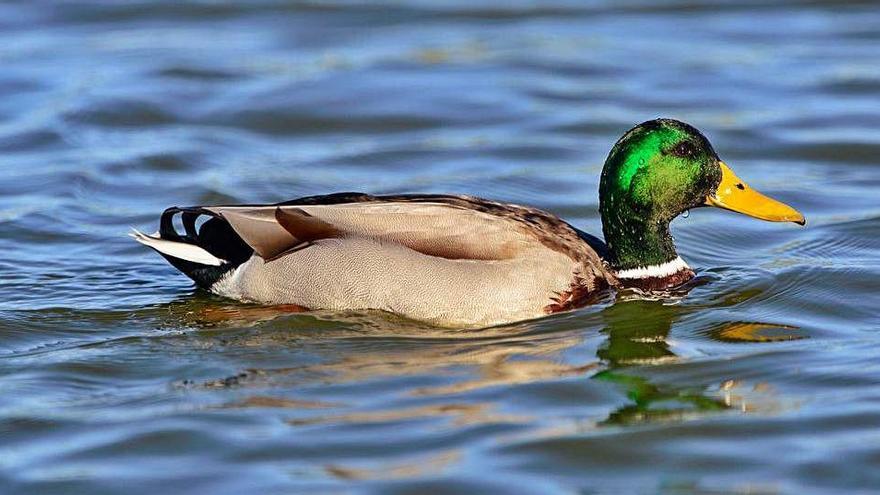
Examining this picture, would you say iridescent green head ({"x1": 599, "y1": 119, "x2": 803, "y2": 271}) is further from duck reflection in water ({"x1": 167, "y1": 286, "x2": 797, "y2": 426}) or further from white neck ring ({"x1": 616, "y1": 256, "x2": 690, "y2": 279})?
duck reflection in water ({"x1": 167, "y1": 286, "x2": 797, "y2": 426})

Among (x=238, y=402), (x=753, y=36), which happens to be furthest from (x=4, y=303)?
(x=753, y=36)

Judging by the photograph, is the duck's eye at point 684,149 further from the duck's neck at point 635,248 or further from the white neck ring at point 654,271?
the white neck ring at point 654,271

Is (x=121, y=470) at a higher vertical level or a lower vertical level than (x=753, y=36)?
lower

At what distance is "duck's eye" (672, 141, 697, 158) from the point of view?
341 inches

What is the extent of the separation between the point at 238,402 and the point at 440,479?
4.06 ft

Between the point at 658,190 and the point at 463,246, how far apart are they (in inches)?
45.2

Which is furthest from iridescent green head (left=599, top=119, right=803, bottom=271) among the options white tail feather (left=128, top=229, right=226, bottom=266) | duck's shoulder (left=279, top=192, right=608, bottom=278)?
white tail feather (left=128, top=229, right=226, bottom=266)

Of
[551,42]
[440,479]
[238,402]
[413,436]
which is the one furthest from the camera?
[551,42]

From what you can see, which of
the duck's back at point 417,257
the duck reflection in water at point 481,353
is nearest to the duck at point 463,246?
the duck's back at point 417,257

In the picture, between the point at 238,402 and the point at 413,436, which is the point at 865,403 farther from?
the point at 238,402

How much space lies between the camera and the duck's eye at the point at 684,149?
866cm

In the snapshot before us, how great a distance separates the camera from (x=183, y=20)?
16.3 meters

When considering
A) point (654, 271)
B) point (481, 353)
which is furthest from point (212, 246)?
point (654, 271)

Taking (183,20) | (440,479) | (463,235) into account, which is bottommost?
(440,479)
